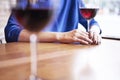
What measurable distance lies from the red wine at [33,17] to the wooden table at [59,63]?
0.15 m

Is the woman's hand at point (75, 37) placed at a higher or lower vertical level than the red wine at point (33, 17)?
lower

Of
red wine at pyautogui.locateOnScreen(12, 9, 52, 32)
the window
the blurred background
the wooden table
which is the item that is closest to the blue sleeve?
the wooden table

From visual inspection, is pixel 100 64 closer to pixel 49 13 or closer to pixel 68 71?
pixel 68 71

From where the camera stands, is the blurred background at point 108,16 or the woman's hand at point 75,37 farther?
the blurred background at point 108,16

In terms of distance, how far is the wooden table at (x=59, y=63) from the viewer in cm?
58

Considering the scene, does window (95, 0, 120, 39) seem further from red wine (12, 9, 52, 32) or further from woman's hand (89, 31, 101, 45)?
red wine (12, 9, 52, 32)

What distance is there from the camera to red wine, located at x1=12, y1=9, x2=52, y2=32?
468 mm

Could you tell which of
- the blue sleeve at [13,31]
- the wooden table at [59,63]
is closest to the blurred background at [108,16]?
the blue sleeve at [13,31]

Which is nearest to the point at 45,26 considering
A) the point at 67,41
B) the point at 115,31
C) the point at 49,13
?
the point at 49,13

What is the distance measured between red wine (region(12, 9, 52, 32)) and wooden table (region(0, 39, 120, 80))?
15 cm

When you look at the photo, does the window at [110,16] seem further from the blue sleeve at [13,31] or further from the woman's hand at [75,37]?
the blue sleeve at [13,31]

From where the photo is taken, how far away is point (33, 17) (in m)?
0.47

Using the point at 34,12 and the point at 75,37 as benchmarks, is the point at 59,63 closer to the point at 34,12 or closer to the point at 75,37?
the point at 34,12

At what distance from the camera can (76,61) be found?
737 mm
